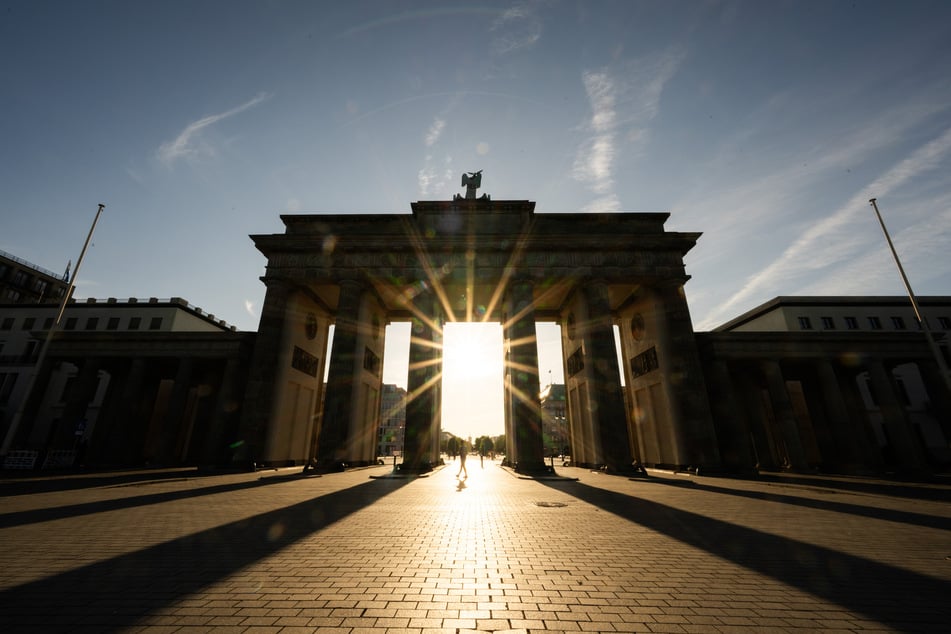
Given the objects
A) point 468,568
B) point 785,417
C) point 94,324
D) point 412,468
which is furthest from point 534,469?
point 94,324

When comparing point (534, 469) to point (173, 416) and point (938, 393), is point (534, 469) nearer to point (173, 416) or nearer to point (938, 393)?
point (173, 416)

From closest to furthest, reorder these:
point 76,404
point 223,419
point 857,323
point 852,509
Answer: point 852,509 → point 223,419 → point 76,404 → point 857,323

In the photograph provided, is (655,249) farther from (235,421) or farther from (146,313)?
(146,313)

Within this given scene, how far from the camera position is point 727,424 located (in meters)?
22.3

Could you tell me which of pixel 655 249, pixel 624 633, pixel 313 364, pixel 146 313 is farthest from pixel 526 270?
pixel 146 313

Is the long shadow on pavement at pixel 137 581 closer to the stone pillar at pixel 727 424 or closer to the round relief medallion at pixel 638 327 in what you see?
the stone pillar at pixel 727 424

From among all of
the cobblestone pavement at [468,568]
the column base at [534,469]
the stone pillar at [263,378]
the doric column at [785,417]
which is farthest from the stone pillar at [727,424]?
the stone pillar at [263,378]

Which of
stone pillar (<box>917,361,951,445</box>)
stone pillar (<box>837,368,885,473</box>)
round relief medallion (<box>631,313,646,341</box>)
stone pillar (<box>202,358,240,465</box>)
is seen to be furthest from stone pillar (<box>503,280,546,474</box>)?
stone pillar (<box>917,361,951,445</box>)

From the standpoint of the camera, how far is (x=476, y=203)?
26141 mm

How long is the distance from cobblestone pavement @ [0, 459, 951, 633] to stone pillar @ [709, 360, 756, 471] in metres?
13.0

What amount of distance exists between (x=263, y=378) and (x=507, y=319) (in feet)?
51.6

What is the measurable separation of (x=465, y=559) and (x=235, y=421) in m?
23.6

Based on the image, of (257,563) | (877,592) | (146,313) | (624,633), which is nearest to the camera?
(624,633)

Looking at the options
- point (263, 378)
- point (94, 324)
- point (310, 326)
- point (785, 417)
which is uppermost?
point (94, 324)
